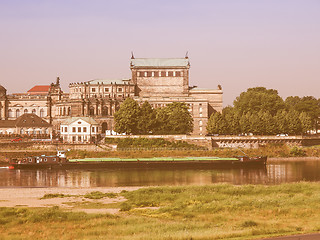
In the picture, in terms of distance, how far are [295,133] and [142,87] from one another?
4992cm

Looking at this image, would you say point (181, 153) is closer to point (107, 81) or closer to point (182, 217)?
point (107, 81)

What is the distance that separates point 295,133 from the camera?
5901 inches

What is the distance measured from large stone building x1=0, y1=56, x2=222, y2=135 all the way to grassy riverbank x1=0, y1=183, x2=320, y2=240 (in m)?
96.6

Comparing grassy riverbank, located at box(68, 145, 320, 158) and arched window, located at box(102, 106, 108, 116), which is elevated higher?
arched window, located at box(102, 106, 108, 116)

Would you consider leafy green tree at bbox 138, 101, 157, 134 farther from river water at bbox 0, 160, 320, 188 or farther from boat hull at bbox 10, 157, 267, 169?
river water at bbox 0, 160, 320, 188

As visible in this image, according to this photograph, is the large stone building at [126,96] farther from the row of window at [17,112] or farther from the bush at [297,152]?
the bush at [297,152]

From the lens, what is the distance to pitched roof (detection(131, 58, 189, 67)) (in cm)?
17050

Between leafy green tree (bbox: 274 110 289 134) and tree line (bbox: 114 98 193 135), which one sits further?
leafy green tree (bbox: 274 110 289 134)

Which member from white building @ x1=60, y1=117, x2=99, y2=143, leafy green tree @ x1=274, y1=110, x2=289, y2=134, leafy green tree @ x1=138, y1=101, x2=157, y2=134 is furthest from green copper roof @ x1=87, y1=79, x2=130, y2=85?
leafy green tree @ x1=274, y1=110, x2=289, y2=134

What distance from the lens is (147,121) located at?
136750 millimetres

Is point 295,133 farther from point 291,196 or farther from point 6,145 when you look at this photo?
A: point 291,196

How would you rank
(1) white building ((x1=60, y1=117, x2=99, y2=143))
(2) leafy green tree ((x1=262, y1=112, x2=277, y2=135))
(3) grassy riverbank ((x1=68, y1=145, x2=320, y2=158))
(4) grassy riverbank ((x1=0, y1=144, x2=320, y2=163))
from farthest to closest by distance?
(2) leafy green tree ((x1=262, y1=112, x2=277, y2=135)) < (1) white building ((x1=60, y1=117, x2=99, y2=143)) < (3) grassy riverbank ((x1=68, y1=145, x2=320, y2=158)) < (4) grassy riverbank ((x1=0, y1=144, x2=320, y2=163))

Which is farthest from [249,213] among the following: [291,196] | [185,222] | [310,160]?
[310,160]

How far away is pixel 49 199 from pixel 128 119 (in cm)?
7334
